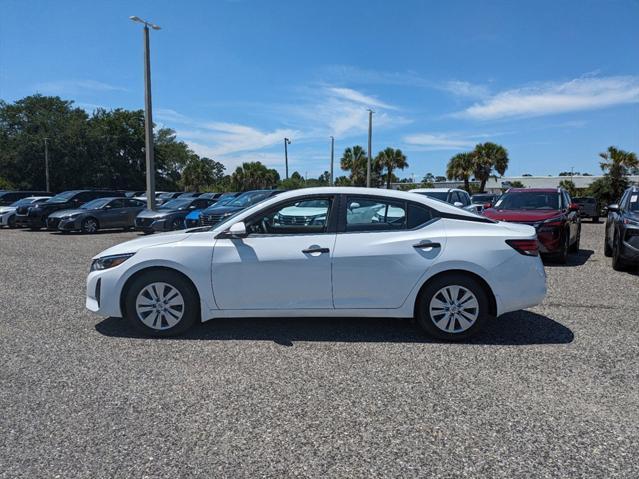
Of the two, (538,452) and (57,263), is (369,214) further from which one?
(57,263)

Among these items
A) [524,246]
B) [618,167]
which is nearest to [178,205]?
[524,246]

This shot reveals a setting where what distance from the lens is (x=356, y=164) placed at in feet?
179

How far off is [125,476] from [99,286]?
2702 mm

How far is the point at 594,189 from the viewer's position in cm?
3594

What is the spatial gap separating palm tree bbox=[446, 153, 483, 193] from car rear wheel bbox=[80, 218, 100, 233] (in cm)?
3647

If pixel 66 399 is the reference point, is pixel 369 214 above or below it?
above

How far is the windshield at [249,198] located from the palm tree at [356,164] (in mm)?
37608

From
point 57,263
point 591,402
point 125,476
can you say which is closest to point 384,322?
point 591,402

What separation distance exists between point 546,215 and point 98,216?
15.7 meters

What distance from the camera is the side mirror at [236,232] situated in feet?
15.3

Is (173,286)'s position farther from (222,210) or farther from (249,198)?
(249,198)

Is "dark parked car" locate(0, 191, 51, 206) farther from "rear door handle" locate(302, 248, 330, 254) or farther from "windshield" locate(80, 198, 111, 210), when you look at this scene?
"rear door handle" locate(302, 248, 330, 254)

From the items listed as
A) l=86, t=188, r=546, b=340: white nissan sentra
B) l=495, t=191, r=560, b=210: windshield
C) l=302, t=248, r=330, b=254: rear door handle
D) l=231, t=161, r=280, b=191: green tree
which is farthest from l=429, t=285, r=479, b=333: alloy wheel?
l=231, t=161, r=280, b=191: green tree

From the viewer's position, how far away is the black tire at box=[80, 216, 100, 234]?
17958 millimetres
